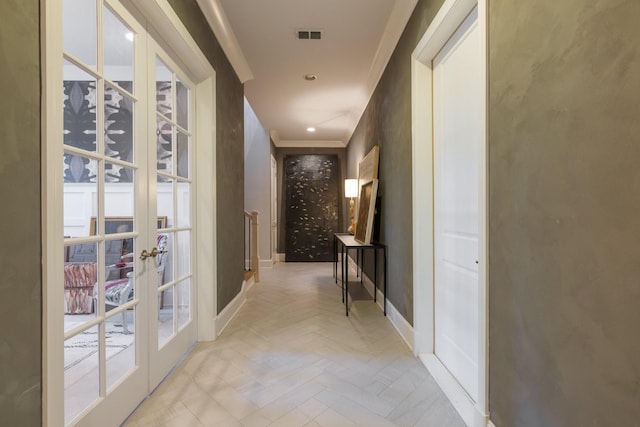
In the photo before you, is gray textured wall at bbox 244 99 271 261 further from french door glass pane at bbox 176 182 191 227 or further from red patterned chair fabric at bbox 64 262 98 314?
red patterned chair fabric at bbox 64 262 98 314

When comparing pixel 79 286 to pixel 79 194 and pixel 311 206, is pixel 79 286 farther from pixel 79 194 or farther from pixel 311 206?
pixel 311 206

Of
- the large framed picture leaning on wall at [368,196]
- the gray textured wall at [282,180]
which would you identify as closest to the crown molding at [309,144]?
the gray textured wall at [282,180]

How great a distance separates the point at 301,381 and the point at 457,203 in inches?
56.9

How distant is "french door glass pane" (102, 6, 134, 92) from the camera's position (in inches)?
56.4

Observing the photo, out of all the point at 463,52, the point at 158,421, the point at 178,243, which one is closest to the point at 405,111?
the point at 463,52

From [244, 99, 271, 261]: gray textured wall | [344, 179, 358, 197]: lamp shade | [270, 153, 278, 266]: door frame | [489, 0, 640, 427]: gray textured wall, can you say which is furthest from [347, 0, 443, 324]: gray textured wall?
[270, 153, 278, 266]: door frame

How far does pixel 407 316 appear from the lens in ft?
8.18

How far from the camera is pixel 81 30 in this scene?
1.28m

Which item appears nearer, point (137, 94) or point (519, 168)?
point (519, 168)

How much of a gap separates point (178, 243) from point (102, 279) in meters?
0.80

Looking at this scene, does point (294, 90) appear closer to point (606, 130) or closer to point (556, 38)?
point (556, 38)

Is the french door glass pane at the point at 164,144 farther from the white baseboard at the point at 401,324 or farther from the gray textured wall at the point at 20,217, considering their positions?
the white baseboard at the point at 401,324

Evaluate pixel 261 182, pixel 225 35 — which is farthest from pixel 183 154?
pixel 261 182

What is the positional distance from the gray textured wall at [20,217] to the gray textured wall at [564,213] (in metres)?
1.59
